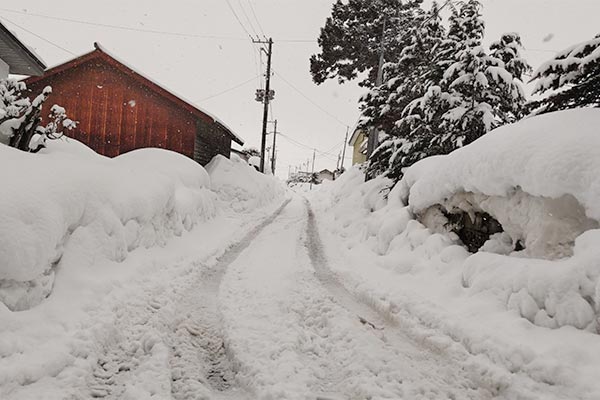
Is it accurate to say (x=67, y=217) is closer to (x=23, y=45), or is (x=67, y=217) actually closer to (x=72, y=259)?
(x=72, y=259)

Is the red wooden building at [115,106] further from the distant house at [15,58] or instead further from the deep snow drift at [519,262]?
the deep snow drift at [519,262]

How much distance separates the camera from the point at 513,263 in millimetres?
4074

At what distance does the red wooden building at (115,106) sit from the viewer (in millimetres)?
14453

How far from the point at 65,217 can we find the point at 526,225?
589 centimetres

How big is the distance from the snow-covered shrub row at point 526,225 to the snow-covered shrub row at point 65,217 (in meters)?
4.54

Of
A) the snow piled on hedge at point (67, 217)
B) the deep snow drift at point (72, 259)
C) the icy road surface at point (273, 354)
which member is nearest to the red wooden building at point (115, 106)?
the snow piled on hedge at point (67, 217)

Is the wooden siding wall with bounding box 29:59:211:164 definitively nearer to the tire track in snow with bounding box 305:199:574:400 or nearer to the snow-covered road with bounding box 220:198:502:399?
the snow-covered road with bounding box 220:198:502:399

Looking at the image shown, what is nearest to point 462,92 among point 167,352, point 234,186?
point 167,352

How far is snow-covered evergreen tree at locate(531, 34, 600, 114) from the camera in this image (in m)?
4.36

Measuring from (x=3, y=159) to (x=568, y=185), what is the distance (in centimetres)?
683

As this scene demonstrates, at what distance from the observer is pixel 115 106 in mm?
14781

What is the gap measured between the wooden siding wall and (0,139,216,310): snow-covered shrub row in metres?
7.35

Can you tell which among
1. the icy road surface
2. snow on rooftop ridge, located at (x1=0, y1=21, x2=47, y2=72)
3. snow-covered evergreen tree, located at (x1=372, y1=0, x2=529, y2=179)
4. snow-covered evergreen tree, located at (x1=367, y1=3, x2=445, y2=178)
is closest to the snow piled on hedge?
the icy road surface

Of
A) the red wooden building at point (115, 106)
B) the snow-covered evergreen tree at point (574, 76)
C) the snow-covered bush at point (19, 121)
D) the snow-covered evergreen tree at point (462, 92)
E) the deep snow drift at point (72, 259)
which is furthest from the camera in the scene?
the red wooden building at point (115, 106)
